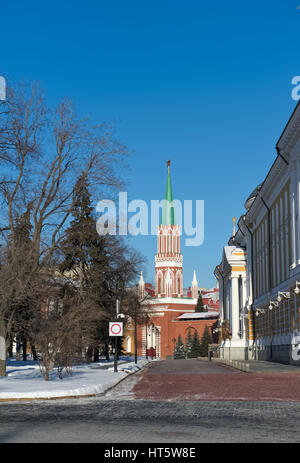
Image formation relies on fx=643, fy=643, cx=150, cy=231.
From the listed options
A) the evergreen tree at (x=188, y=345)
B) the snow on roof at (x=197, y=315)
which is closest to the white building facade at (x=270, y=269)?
the evergreen tree at (x=188, y=345)

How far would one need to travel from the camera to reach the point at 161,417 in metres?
11.5

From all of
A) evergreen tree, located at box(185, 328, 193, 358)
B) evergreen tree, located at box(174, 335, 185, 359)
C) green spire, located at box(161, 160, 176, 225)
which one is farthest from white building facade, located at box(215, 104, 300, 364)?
green spire, located at box(161, 160, 176, 225)

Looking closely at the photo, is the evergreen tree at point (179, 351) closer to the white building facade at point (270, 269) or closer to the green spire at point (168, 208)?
the green spire at point (168, 208)

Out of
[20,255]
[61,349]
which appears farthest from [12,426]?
[20,255]

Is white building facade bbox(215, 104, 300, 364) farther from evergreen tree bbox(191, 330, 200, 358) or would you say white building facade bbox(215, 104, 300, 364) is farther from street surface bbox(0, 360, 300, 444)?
evergreen tree bbox(191, 330, 200, 358)

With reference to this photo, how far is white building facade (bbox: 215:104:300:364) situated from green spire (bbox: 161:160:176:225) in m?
89.6

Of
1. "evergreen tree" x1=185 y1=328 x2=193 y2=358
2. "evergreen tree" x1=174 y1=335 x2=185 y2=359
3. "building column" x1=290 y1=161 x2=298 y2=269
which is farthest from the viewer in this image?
"evergreen tree" x1=174 y1=335 x2=185 y2=359

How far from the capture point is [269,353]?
46062 millimetres

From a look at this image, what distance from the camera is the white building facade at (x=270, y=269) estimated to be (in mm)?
35812

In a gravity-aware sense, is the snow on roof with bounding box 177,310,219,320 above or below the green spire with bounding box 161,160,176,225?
below

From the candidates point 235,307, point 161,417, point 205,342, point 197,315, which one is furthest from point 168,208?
point 161,417

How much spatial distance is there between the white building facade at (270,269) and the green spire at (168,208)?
294ft

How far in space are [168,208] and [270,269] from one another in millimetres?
117702

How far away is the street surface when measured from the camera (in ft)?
29.1
